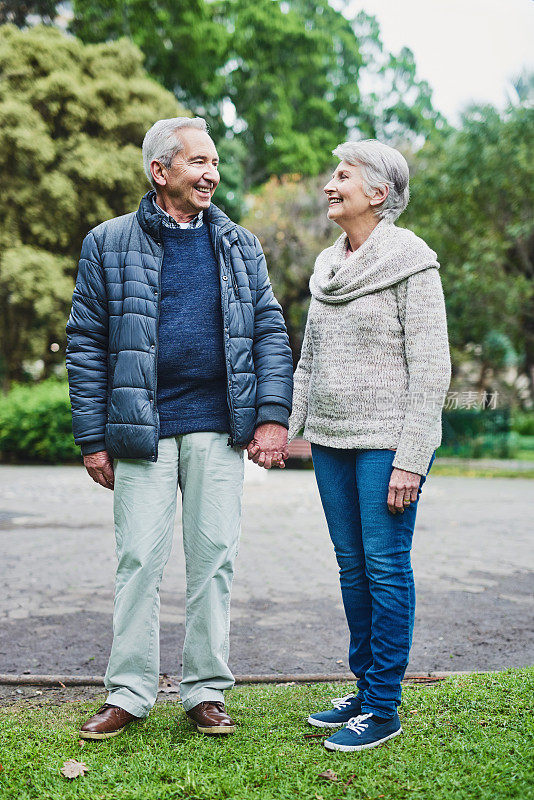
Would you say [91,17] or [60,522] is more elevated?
[91,17]

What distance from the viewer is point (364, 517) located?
3.05 meters

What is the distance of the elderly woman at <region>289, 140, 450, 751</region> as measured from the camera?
9.77ft

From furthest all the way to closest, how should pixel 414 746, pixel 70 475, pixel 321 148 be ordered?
1. pixel 321 148
2. pixel 70 475
3. pixel 414 746

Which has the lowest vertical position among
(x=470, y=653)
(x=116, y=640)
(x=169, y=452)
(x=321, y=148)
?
(x=470, y=653)

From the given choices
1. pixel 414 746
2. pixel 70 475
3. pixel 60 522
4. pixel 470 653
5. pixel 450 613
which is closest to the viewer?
pixel 414 746

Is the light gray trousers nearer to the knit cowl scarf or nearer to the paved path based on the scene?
the knit cowl scarf

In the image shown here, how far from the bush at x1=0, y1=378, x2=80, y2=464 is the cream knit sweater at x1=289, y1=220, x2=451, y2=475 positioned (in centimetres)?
1492

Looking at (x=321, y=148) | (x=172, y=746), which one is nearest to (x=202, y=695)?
(x=172, y=746)

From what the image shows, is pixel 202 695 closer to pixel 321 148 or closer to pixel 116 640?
pixel 116 640

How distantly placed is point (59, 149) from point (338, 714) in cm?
2074

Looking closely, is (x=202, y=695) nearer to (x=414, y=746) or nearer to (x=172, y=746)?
(x=172, y=746)

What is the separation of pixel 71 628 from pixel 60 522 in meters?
4.58

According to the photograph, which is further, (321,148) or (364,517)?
(321,148)

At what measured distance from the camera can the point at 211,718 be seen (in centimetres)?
314
